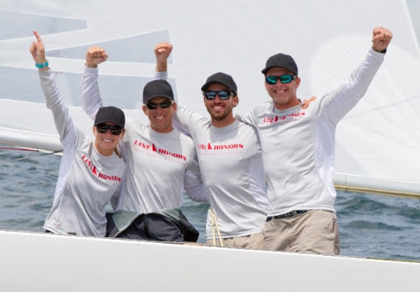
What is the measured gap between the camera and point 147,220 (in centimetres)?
300

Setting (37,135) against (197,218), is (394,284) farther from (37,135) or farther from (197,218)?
(197,218)

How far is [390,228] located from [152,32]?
252 centimetres

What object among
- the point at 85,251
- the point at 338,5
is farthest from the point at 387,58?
the point at 85,251

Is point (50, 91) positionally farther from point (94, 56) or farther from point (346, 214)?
point (346, 214)

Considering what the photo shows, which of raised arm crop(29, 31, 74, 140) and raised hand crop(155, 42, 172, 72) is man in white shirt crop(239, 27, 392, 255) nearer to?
raised hand crop(155, 42, 172, 72)

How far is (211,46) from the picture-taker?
3928mm

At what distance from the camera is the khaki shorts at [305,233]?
9.37 feet

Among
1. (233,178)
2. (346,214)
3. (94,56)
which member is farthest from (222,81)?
(346,214)

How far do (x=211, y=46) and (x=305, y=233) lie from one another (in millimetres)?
1298

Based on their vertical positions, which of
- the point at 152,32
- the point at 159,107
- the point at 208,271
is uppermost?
the point at 152,32

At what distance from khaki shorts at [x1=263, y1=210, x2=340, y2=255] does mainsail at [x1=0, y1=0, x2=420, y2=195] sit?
2.98 ft

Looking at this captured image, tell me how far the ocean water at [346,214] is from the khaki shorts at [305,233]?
186 centimetres

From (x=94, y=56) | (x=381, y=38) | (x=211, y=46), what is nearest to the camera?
(x=381, y=38)

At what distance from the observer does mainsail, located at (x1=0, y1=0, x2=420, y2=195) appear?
150 inches
